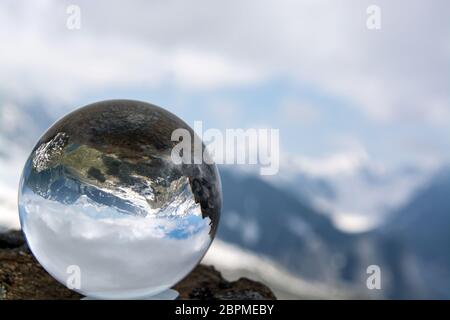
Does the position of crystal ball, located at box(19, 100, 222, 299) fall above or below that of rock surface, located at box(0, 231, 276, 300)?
above

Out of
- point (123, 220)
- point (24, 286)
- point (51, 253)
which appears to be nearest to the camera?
point (123, 220)

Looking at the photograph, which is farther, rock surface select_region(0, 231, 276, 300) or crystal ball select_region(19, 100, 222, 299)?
rock surface select_region(0, 231, 276, 300)
